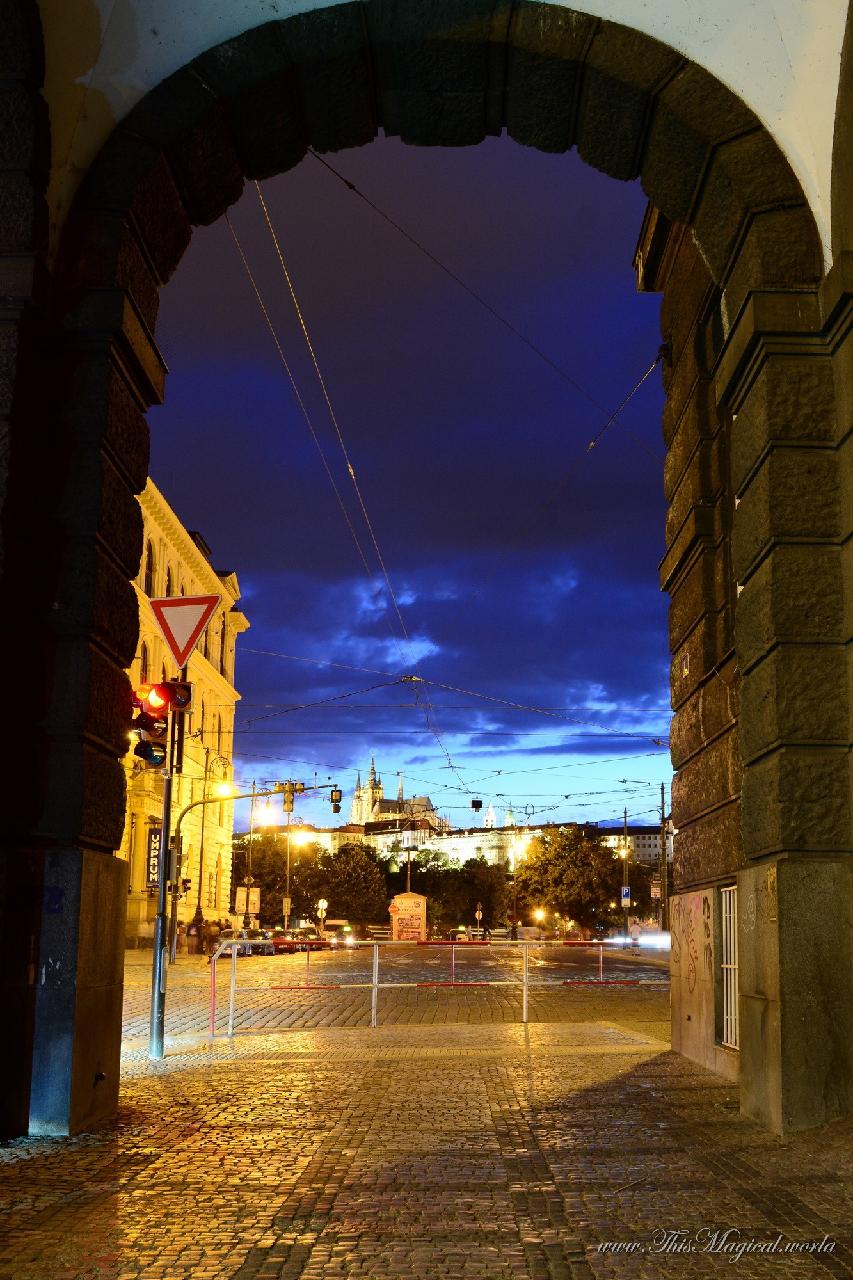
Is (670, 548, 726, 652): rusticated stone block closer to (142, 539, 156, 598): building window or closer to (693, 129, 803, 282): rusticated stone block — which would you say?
(693, 129, 803, 282): rusticated stone block

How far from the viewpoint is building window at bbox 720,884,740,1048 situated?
9734 millimetres

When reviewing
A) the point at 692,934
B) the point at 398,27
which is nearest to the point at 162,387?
the point at 398,27

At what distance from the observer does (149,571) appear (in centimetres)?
5600

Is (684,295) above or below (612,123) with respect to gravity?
above

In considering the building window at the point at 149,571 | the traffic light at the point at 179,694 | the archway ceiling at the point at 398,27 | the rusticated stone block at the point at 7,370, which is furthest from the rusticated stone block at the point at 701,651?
the building window at the point at 149,571

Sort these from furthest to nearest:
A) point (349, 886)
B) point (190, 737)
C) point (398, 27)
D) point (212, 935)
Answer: point (349, 886)
point (190, 737)
point (212, 935)
point (398, 27)

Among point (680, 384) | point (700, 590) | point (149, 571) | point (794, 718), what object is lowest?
point (794, 718)

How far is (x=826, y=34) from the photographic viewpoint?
7.96 meters

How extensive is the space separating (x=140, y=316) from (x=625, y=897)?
53915 millimetres

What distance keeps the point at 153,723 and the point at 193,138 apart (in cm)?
550

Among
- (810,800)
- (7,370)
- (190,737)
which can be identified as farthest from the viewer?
(190,737)

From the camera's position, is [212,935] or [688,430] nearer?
[688,430]

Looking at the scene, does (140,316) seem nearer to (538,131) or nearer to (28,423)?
(28,423)

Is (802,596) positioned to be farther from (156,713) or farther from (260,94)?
(156,713)
